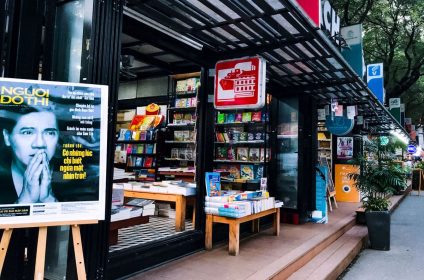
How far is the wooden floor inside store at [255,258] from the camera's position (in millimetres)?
3778

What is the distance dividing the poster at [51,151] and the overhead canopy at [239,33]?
1.58m

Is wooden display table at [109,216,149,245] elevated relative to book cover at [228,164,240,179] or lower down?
lower down

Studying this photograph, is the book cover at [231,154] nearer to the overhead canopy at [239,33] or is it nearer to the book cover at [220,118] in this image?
the book cover at [220,118]

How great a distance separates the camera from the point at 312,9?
3.96 m

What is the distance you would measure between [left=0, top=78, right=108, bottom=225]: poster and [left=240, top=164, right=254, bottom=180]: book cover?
5.01 meters

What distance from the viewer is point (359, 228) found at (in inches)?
293

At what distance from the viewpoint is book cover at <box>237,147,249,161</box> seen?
24.1 ft

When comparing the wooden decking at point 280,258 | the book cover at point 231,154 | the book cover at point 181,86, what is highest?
the book cover at point 181,86

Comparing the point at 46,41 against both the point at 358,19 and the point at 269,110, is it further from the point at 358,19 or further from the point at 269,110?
the point at 358,19

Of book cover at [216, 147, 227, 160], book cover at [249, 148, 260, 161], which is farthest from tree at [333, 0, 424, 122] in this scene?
→ book cover at [216, 147, 227, 160]

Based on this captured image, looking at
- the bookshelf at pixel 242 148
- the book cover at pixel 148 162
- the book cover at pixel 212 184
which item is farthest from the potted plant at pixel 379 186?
the book cover at pixel 148 162

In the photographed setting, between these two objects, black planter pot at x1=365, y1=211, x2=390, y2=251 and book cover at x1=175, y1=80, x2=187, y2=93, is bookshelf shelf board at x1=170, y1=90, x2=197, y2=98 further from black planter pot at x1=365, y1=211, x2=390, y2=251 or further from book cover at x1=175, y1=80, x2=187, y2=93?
black planter pot at x1=365, y1=211, x2=390, y2=251

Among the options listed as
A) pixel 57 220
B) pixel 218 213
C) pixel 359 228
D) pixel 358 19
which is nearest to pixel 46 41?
pixel 57 220

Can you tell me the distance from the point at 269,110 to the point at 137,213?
4.12 metres
